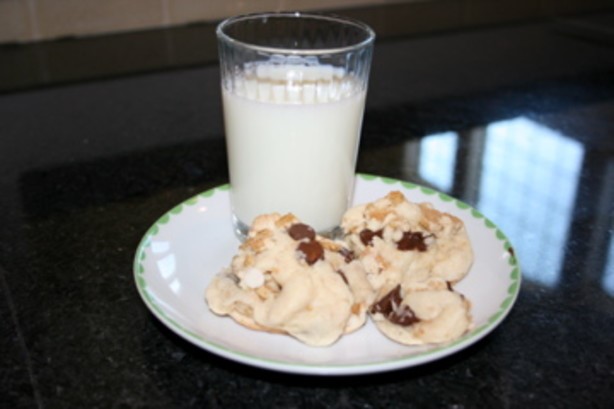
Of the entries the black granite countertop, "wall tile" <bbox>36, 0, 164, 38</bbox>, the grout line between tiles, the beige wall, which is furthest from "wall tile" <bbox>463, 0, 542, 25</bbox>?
the grout line between tiles

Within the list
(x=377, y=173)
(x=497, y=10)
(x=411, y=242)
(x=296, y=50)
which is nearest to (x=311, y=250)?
(x=411, y=242)

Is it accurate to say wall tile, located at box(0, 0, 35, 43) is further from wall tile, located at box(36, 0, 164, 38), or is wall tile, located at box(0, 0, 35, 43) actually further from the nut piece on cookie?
the nut piece on cookie

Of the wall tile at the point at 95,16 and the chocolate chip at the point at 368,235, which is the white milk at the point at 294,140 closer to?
the chocolate chip at the point at 368,235

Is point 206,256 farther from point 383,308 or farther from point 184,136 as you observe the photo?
point 184,136

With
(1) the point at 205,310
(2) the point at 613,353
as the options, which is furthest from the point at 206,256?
(2) the point at 613,353

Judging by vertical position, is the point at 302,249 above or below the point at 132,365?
above

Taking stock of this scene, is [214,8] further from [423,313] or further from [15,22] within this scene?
[423,313]

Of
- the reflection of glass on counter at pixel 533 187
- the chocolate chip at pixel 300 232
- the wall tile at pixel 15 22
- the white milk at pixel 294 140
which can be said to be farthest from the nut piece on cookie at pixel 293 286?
the wall tile at pixel 15 22
